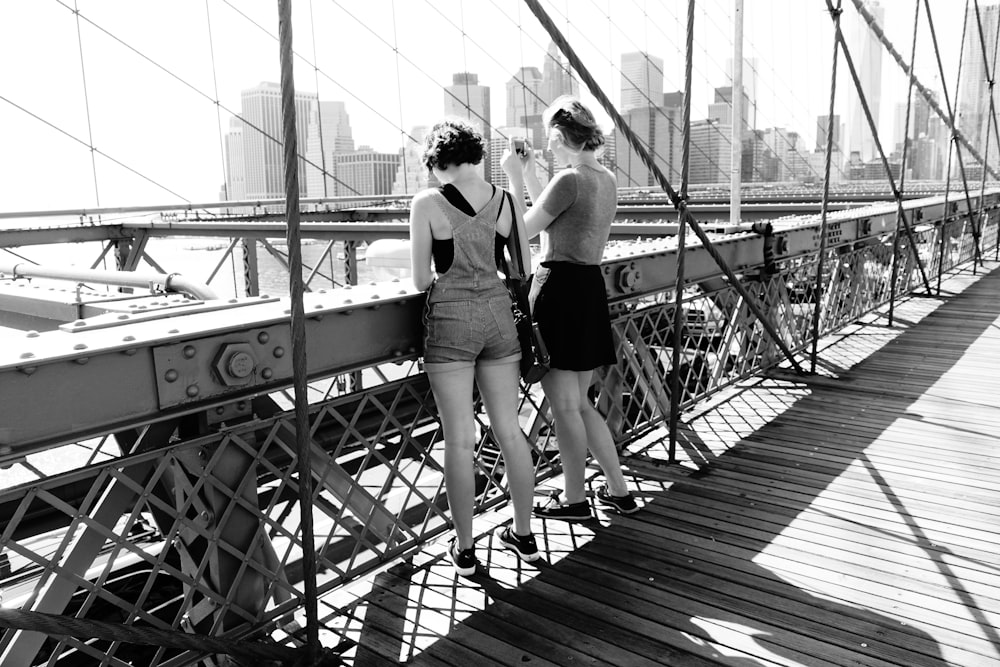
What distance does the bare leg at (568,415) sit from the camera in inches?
107

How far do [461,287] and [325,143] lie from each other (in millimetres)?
12974

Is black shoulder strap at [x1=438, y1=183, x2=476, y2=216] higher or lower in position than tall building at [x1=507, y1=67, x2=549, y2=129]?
lower

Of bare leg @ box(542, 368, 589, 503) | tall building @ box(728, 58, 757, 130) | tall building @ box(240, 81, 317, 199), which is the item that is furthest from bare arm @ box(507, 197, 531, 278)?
tall building @ box(728, 58, 757, 130)

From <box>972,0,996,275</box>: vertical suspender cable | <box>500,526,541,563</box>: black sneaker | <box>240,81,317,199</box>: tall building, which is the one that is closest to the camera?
<box>500,526,541,563</box>: black sneaker

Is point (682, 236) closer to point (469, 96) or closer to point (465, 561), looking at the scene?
point (465, 561)

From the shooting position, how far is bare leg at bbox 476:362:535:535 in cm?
241

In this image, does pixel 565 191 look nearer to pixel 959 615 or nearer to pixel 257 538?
pixel 257 538

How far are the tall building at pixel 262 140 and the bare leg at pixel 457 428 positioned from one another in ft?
36.5

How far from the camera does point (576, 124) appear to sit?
2.63m

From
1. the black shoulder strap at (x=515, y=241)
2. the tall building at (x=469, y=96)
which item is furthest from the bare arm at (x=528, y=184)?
the tall building at (x=469, y=96)

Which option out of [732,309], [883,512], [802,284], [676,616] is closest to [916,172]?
[802,284]

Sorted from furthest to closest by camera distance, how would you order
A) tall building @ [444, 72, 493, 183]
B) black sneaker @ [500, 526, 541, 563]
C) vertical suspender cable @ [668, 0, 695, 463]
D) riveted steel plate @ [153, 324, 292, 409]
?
1. tall building @ [444, 72, 493, 183]
2. vertical suspender cable @ [668, 0, 695, 463]
3. black sneaker @ [500, 526, 541, 563]
4. riveted steel plate @ [153, 324, 292, 409]

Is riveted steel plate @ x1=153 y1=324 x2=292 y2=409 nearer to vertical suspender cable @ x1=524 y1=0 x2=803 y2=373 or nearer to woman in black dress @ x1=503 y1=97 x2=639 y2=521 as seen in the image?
woman in black dress @ x1=503 y1=97 x2=639 y2=521

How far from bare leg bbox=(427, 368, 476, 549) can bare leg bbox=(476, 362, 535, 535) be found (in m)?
0.09
